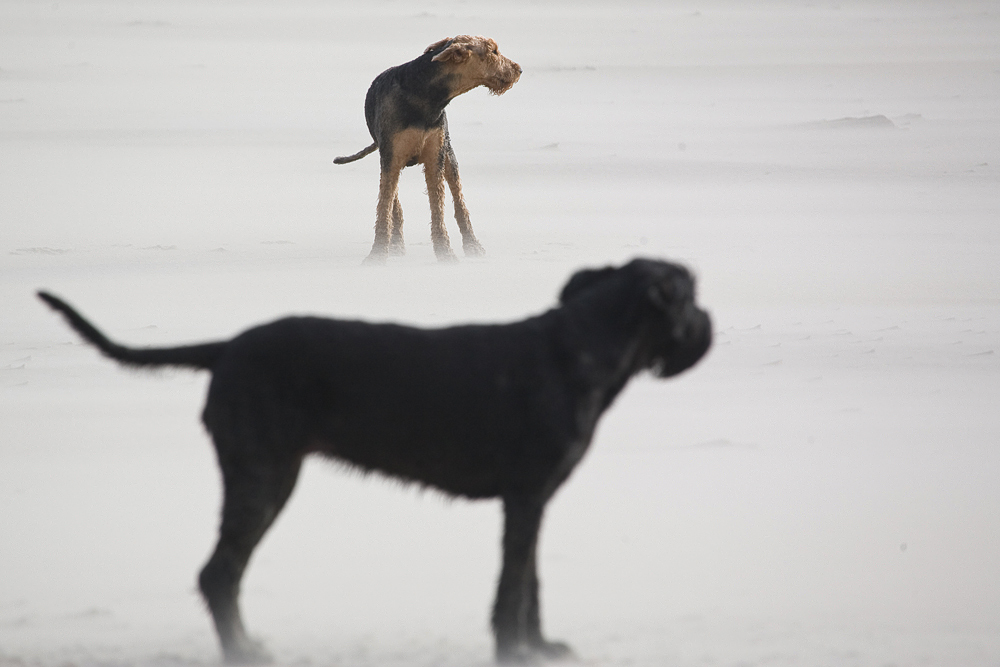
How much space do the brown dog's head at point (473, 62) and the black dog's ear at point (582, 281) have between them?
6.71 m

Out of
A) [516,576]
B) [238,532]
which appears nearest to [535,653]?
[516,576]

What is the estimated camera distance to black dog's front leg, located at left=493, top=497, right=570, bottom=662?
173 inches

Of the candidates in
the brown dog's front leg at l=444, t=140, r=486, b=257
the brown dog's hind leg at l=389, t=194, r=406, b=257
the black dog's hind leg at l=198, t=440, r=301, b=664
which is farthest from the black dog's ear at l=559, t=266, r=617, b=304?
the brown dog's hind leg at l=389, t=194, r=406, b=257

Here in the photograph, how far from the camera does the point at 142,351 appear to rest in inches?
183

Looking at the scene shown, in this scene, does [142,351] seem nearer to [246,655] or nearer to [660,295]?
[246,655]

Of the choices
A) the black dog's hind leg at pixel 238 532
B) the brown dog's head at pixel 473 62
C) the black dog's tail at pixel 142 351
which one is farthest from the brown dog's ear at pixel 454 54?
the black dog's hind leg at pixel 238 532

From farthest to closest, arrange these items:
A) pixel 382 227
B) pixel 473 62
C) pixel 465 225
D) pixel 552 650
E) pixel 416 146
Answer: pixel 465 225 < pixel 382 227 < pixel 416 146 < pixel 473 62 < pixel 552 650

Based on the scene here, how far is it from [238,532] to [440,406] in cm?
75

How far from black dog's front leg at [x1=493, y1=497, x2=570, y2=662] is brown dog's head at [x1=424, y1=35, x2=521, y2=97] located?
722 cm

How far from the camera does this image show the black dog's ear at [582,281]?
4.67m

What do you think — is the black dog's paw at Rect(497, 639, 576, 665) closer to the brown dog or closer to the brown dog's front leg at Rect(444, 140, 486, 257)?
the brown dog

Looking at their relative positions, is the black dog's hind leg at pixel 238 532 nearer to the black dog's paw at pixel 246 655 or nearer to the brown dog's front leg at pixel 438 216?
the black dog's paw at pixel 246 655

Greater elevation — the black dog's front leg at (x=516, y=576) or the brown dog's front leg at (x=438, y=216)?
the black dog's front leg at (x=516, y=576)

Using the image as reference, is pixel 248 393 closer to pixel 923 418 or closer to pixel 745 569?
pixel 745 569
